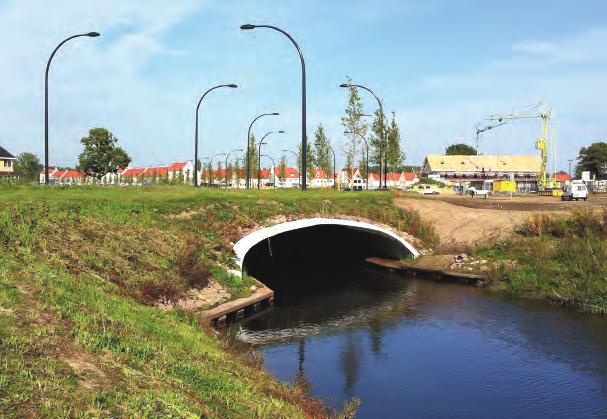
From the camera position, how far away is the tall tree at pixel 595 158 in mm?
146750

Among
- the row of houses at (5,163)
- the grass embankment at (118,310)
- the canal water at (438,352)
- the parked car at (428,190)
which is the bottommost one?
the canal water at (438,352)

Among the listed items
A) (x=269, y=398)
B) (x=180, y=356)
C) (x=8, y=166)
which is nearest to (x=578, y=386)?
(x=269, y=398)

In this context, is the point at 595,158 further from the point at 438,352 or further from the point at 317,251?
the point at 438,352

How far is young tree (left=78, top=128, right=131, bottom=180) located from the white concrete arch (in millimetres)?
46907

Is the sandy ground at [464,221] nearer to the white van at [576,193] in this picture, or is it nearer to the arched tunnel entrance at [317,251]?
the arched tunnel entrance at [317,251]

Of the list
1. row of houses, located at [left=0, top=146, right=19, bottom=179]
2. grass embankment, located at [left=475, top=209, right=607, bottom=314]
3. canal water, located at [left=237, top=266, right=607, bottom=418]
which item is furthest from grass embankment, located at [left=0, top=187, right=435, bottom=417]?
row of houses, located at [left=0, top=146, right=19, bottom=179]

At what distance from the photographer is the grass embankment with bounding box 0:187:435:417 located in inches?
309

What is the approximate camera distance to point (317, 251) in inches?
1756

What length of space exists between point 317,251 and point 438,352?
26.1 m

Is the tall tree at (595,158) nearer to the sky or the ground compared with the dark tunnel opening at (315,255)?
nearer to the sky

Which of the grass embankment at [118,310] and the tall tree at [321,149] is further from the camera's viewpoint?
the tall tree at [321,149]

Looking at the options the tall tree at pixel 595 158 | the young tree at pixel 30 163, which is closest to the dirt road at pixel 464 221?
the young tree at pixel 30 163

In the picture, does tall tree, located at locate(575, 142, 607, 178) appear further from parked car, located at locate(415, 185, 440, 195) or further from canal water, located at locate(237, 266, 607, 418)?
canal water, located at locate(237, 266, 607, 418)

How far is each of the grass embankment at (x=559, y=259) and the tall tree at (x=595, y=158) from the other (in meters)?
132
